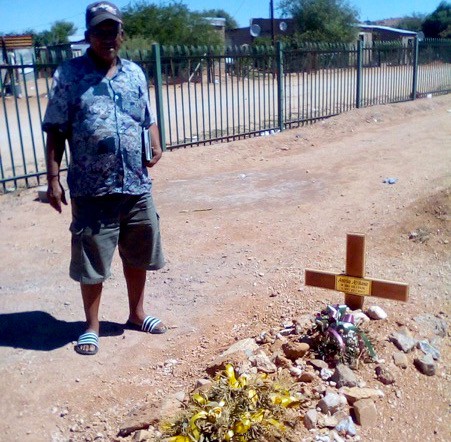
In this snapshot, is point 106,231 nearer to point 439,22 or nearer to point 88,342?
point 88,342

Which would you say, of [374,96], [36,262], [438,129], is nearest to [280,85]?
[438,129]

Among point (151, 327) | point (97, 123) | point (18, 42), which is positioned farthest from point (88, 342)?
point (18, 42)

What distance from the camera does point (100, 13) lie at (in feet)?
10.2

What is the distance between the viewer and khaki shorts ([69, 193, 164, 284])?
10.8 feet

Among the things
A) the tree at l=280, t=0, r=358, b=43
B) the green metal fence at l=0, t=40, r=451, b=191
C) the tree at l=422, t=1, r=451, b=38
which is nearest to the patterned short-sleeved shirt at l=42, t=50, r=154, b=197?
the green metal fence at l=0, t=40, r=451, b=191

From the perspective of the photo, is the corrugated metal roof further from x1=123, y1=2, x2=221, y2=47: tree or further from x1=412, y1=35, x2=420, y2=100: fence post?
x1=412, y1=35, x2=420, y2=100: fence post

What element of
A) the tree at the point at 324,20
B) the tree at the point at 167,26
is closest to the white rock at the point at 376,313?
the tree at the point at 167,26

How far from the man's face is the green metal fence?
3.99 meters

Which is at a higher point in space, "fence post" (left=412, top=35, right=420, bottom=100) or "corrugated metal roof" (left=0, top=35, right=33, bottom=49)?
"corrugated metal roof" (left=0, top=35, right=33, bottom=49)

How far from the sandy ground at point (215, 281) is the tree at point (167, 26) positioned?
26110mm

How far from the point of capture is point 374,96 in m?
14.8

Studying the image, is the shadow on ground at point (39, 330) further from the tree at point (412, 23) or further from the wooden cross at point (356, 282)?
the tree at point (412, 23)

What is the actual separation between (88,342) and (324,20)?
41.5 metres

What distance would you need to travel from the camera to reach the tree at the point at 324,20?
40.8 metres
